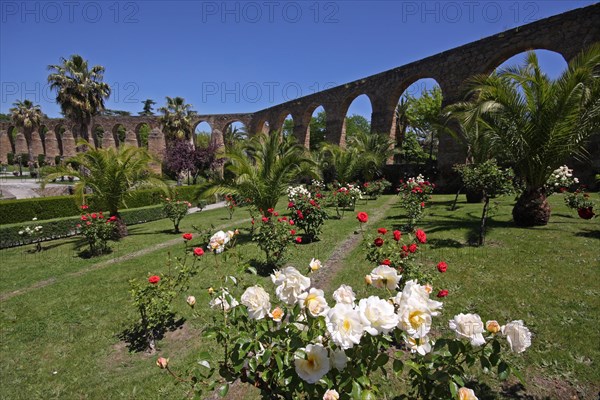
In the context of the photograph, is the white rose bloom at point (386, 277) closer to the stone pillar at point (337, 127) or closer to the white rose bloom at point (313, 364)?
the white rose bloom at point (313, 364)

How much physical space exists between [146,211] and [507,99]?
44.2ft

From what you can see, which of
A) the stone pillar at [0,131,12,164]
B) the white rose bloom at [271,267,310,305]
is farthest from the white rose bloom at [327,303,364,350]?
the stone pillar at [0,131,12,164]

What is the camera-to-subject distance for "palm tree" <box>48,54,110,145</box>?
1747cm

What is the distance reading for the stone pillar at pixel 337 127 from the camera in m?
22.3

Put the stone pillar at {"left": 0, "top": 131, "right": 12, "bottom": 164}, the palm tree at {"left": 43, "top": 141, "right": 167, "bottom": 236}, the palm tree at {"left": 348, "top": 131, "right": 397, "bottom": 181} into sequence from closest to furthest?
the palm tree at {"left": 43, "top": 141, "right": 167, "bottom": 236}
the palm tree at {"left": 348, "top": 131, "right": 397, "bottom": 181}
the stone pillar at {"left": 0, "top": 131, "right": 12, "bottom": 164}

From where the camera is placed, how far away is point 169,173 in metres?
27.6

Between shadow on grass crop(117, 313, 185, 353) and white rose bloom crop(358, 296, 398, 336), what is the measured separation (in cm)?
348

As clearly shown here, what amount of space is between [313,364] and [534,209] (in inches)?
299

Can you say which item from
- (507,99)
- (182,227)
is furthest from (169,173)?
(507,99)

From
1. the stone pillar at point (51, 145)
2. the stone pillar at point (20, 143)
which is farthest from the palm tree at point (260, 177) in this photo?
the stone pillar at point (20, 143)

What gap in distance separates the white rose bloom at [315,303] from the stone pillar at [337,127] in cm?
2148

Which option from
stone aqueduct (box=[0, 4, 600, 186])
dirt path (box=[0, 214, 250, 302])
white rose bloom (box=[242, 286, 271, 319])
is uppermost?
stone aqueduct (box=[0, 4, 600, 186])

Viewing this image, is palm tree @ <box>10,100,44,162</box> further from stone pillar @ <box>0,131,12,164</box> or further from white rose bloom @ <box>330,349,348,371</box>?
white rose bloom @ <box>330,349,348,371</box>

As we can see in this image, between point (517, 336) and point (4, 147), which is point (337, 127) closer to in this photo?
point (517, 336)
